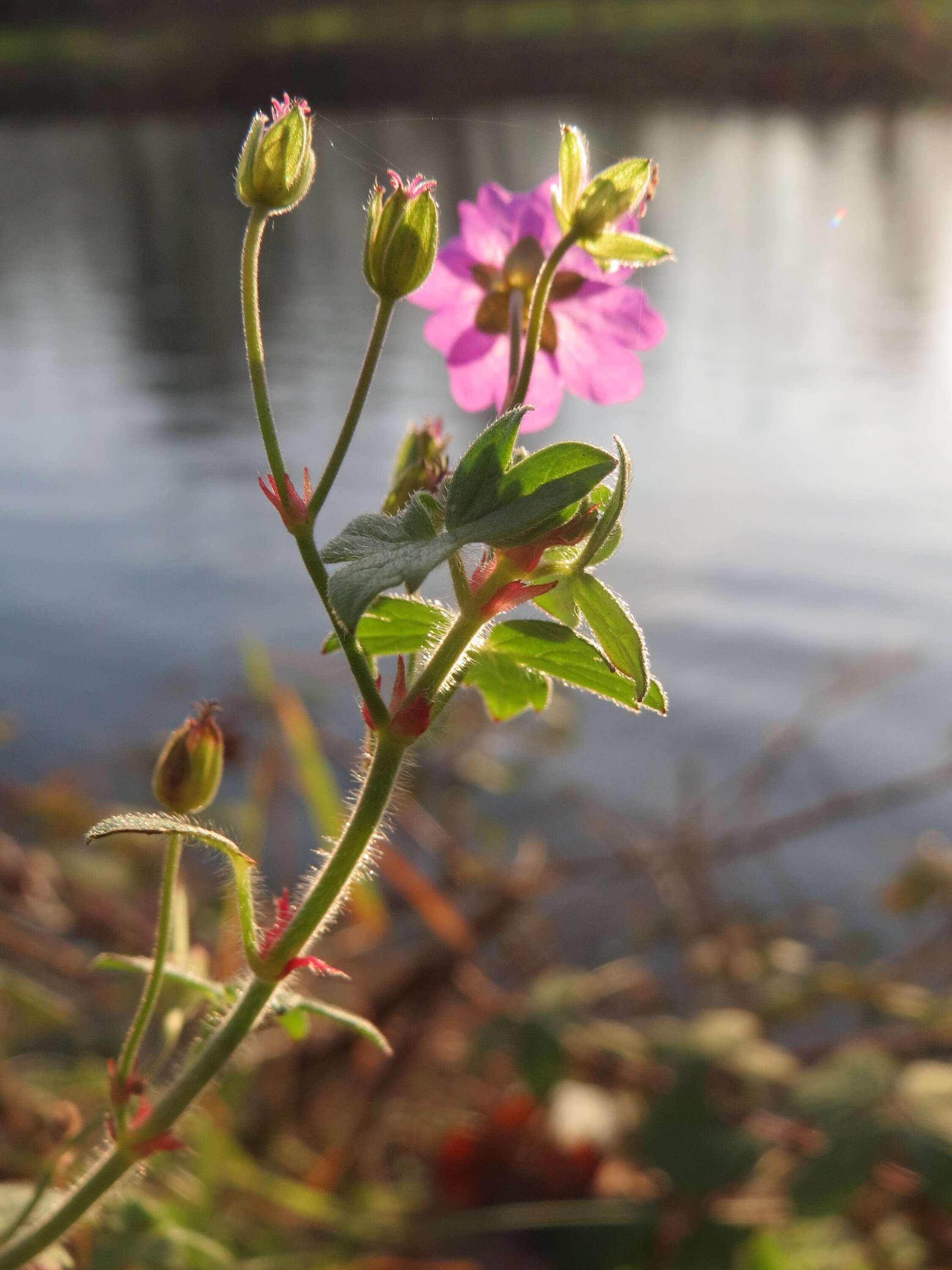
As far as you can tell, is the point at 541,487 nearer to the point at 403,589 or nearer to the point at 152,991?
the point at 403,589

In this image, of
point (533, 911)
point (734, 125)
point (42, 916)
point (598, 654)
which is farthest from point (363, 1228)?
point (734, 125)

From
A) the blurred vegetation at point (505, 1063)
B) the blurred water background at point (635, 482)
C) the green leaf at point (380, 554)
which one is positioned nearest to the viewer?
the green leaf at point (380, 554)

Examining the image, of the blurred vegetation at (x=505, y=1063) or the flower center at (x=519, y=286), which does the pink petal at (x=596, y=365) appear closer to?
the flower center at (x=519, y=286)

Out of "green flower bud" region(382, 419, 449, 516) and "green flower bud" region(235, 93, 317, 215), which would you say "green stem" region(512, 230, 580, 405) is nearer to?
"green flower bud" region(382, 419, 449, 516)

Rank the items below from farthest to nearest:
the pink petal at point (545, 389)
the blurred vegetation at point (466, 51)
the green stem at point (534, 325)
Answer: the blurred vegetation at point (466, 51)
the pink petal at point (545, 389)
the green stem at point (534, 325)

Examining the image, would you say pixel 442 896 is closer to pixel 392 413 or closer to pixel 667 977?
pixel 667 977

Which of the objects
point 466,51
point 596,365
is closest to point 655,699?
point 596,365

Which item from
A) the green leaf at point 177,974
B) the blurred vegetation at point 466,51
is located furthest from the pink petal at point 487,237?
the blurred vegetation at point 466,51

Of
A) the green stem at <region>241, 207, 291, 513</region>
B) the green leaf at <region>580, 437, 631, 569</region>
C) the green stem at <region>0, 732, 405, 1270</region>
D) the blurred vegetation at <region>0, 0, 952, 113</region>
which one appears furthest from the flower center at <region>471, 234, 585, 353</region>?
the blurred vegetation at <region>0, 0, 952, 113</region>
